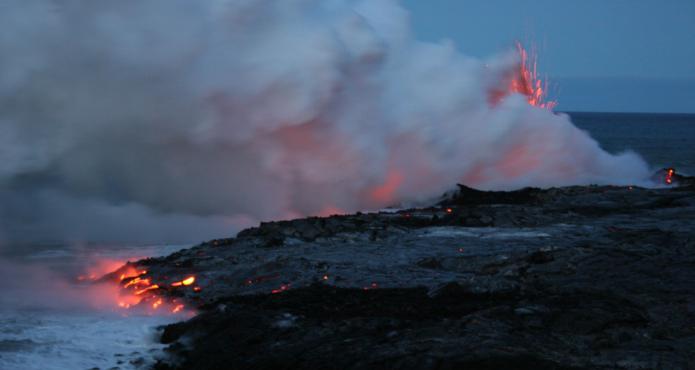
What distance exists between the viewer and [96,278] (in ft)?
51.2

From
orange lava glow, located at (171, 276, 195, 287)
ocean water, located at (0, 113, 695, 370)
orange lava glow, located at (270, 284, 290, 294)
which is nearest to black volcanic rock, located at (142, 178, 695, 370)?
orange lava glow, located at (270, 284, 290, 294)

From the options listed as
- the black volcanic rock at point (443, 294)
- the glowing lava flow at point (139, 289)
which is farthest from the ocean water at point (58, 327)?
the black volcanic rock at point (443, 294)

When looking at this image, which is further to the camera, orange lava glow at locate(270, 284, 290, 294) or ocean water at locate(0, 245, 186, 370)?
orange lava glow at locate(270, 284, 290, 294)

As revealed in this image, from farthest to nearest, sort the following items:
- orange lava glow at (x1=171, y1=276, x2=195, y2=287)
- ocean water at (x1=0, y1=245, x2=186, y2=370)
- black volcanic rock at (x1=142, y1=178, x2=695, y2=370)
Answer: orange lava glow at (x1=171, y1=276, x2=195, y2=287) → ocean water at (x1=0, y1=245, x2=186, y2=370) → black volcanic rock at (x1=142, y1=178, x2=695, y2=370)

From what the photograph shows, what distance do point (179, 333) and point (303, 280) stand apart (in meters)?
3.15

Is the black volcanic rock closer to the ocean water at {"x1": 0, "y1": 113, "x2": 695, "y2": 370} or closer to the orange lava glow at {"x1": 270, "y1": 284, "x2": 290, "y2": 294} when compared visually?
the orange lava glow at {"x1": 270, "y1": 284, "x2": 290, "y2": 294}

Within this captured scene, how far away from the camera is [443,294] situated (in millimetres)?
11555

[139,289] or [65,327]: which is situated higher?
[139,289]

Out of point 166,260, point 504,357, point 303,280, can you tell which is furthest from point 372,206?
point 504,357

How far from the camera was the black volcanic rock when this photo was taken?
8.77 metres

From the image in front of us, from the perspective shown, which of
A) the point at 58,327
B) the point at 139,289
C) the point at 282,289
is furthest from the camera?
the point at 139,289

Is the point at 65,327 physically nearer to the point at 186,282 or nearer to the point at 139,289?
the point at 139,289

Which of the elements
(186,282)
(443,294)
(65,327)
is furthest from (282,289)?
(65,327)

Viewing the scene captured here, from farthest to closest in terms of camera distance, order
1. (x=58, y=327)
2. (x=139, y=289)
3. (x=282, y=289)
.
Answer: (x=139, y=289), (x=282, y=289), (x=58, y=327)
